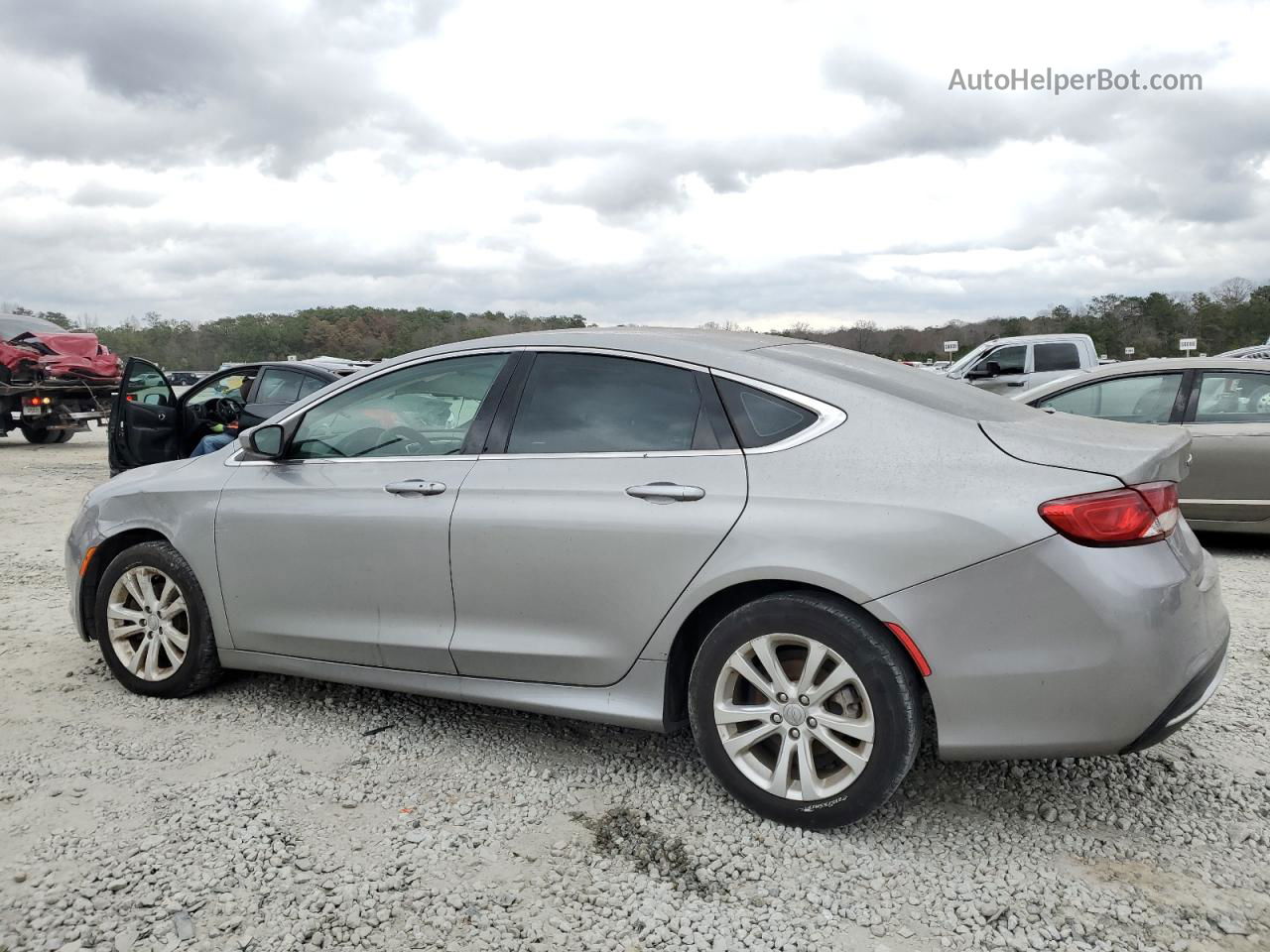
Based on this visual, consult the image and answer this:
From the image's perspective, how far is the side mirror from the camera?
13.1ft

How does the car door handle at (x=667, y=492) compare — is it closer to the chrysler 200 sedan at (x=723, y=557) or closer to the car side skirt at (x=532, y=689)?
the chrysler 200 sedan at (x=723, y=557)

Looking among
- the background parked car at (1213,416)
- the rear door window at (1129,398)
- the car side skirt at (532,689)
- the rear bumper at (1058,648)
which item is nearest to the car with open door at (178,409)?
the car side skirt at (532,689)

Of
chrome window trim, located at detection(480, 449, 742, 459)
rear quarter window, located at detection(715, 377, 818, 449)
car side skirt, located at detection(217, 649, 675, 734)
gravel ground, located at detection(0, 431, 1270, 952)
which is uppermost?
rear quarter window, located at detection(715, 377, 818, 449)

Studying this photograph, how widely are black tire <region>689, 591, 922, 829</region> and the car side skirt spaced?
0.18 meters

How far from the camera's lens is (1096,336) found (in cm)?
5281

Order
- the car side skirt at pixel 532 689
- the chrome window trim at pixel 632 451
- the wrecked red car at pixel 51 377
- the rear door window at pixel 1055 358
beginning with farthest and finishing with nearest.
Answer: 1. the wrecked red car at pixel 51 377
2. the rear door window at pixel 1055 358
3. the car side skirt at pixel 532 689
4. the chrome window trim at pixel 632 451

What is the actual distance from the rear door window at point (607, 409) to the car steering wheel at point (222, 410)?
661 centimetres

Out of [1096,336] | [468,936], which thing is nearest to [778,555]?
[468,936]

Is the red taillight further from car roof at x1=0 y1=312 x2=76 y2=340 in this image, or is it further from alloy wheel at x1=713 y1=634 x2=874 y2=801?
car roof at x1=0 y1=312 x2=76 y2=340

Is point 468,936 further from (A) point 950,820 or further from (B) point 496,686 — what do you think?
(A) point 950,820

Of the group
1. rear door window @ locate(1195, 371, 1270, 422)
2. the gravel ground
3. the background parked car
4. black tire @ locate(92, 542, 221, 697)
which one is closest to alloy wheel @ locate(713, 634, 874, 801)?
the gravel ground

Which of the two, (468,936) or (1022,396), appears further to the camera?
(1022,396)

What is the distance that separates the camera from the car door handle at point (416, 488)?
3568 mm

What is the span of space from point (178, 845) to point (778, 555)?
1.99 m
